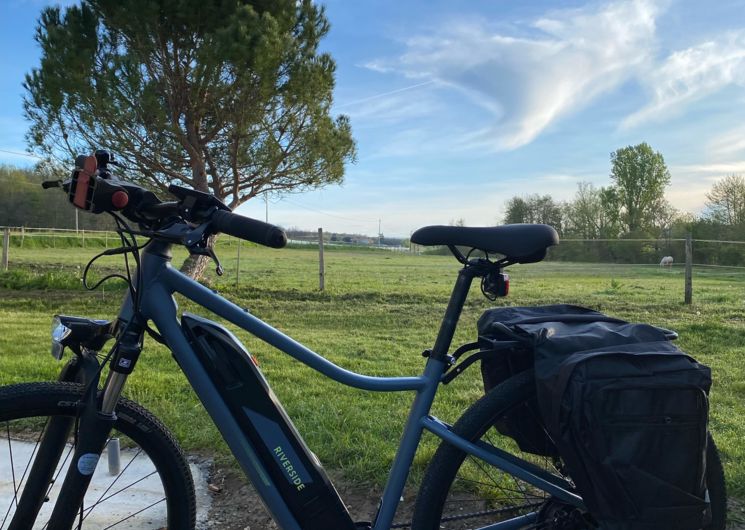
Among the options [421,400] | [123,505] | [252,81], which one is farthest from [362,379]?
[252,81]

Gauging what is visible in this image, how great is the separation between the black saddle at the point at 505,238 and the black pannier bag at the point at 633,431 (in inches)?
13.4

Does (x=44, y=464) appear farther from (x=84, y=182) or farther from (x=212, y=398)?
(x=84, y=182)

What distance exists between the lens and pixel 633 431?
142 centimetres

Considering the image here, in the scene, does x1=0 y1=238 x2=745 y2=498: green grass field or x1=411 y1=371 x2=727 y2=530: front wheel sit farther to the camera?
x1=0 y1=238 x2=745 y2=498: green grass field

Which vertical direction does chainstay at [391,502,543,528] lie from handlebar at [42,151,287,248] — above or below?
below

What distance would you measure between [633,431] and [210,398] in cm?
117

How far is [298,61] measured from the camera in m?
10.8

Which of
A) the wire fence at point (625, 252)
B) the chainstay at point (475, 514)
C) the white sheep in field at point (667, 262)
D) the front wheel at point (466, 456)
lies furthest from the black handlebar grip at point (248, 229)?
the white sheep in field at point (667, 262)

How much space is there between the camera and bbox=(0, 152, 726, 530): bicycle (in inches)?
57.7

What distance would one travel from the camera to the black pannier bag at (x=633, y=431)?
143 cm

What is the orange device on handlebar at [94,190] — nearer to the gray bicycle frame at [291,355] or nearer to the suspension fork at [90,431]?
the gray bicycle frame at [291,355]

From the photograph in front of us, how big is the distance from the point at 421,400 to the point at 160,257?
0.92 m

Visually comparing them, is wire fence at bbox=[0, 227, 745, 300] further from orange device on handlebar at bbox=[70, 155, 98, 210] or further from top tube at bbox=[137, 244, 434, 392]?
orange device on handlebar at bbox=[70, 155, 98, 210]

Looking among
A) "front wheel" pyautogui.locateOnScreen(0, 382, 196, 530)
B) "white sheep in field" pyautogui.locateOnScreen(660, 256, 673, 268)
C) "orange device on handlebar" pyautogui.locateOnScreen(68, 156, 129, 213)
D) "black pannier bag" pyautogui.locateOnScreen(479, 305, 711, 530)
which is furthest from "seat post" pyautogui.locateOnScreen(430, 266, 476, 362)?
"white sheep in field" pyautogui.locateOnScreen(660, 256, 673, 268)
